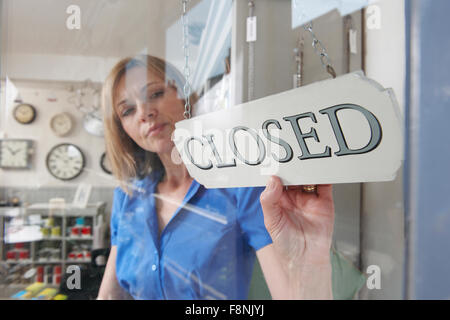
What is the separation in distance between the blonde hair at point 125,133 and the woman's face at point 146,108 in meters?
0.01

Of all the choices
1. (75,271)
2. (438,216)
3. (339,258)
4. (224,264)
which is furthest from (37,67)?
(438,216)

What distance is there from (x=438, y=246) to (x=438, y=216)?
0.07 meters

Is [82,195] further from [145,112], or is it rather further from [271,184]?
[271,184]

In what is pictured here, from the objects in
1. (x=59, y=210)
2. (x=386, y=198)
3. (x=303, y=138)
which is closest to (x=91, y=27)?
(x=59, y=210)

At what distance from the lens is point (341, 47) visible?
76cm

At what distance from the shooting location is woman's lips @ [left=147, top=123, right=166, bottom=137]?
714 millimetres

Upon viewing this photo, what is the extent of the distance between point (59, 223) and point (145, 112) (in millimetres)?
347

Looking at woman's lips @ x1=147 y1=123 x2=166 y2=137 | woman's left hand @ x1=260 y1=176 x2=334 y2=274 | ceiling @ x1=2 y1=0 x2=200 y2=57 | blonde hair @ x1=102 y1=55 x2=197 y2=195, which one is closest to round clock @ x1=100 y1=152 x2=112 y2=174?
blonde hair @ x1=102 y1=55 x2=197 y2=195

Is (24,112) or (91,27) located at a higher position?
(91,27)

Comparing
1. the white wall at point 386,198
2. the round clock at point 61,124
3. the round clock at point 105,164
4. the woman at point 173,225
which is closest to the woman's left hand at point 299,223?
the woman at point 173,225

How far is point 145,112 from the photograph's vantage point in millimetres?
716

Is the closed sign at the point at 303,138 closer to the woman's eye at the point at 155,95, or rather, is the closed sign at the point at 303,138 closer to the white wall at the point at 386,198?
the woman's eye at the point at 155,95

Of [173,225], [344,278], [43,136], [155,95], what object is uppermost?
[155,95]

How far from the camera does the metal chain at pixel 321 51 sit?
73 cm
